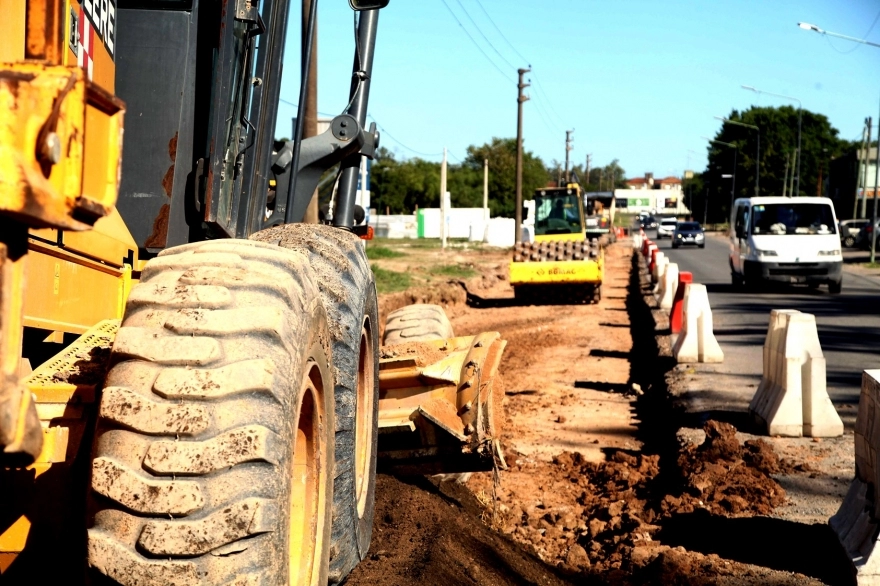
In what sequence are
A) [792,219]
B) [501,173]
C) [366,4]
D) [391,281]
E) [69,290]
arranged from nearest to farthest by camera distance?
[69,290]
[366,4]
[792,219]
[391,281]
[501,173]

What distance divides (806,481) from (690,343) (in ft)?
18.4

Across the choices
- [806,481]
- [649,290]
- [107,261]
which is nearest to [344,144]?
[107,261]

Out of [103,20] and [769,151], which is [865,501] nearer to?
[103,20]

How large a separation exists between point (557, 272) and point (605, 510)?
16.4 metres

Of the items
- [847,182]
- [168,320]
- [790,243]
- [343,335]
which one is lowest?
[343,335]

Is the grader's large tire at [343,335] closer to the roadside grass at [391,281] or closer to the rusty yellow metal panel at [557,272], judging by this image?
the rusty yellow metal panel at [557,272]

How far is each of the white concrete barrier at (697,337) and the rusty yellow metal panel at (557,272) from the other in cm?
1058

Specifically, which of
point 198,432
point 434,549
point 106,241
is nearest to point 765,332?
point 434,549

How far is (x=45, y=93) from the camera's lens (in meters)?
1.88

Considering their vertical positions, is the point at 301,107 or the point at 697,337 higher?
the point at 301,107

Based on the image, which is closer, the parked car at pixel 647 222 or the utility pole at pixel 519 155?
the utility pole at pixel 519 155

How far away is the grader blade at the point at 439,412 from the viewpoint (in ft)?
19.3

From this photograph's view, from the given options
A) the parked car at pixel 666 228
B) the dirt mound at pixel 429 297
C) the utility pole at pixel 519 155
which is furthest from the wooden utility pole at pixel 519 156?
the parked car at pixel 666 228

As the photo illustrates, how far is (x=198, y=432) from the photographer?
252cm
